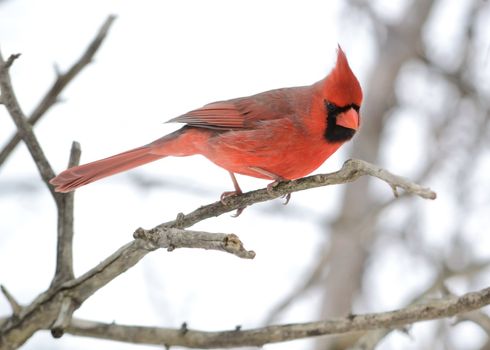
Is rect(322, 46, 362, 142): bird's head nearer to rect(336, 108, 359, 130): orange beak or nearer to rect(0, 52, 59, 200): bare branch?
rect(336, 108, 359, 130): orange beak

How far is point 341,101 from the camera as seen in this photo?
2.90m

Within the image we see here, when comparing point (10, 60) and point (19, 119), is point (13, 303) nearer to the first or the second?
point (19, 119)

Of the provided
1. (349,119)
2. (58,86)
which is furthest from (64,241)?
(349,119)

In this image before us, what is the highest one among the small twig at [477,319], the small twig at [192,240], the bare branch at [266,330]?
the small twig at [192,240]

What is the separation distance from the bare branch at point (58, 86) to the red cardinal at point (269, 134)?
185 mm

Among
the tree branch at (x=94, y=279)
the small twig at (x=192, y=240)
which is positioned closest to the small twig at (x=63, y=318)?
the tree branch at (x=94, y=279)

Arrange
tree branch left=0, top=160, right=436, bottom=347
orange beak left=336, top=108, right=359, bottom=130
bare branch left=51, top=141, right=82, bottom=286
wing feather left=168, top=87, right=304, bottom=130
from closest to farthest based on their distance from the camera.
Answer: tree branch left=0, top=160, right=436, bottom=347, bare branch left=51, top=141, right=82, bottom=286, orange beak left=336, top=108, right=359, bottom=130, wing feather left=168, top=87, right=304, bottom=130

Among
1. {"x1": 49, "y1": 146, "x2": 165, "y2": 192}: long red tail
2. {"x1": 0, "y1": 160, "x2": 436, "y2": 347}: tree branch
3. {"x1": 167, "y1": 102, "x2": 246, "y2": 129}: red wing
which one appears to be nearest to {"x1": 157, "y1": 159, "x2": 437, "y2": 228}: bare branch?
{"x1": 0, "y1": 160, "x2": 436, "y2": 347}: tree branch

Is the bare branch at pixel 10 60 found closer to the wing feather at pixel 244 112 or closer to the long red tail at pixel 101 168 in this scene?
the long red tail at pixel 101 168

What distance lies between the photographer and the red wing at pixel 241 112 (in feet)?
10.3

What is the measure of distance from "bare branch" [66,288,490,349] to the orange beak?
0.75 meters

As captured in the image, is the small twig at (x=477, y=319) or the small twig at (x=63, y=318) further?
the small twig at (x=477, y=319)

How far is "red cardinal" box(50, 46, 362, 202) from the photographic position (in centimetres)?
287

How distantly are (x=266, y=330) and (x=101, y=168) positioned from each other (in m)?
1.05
